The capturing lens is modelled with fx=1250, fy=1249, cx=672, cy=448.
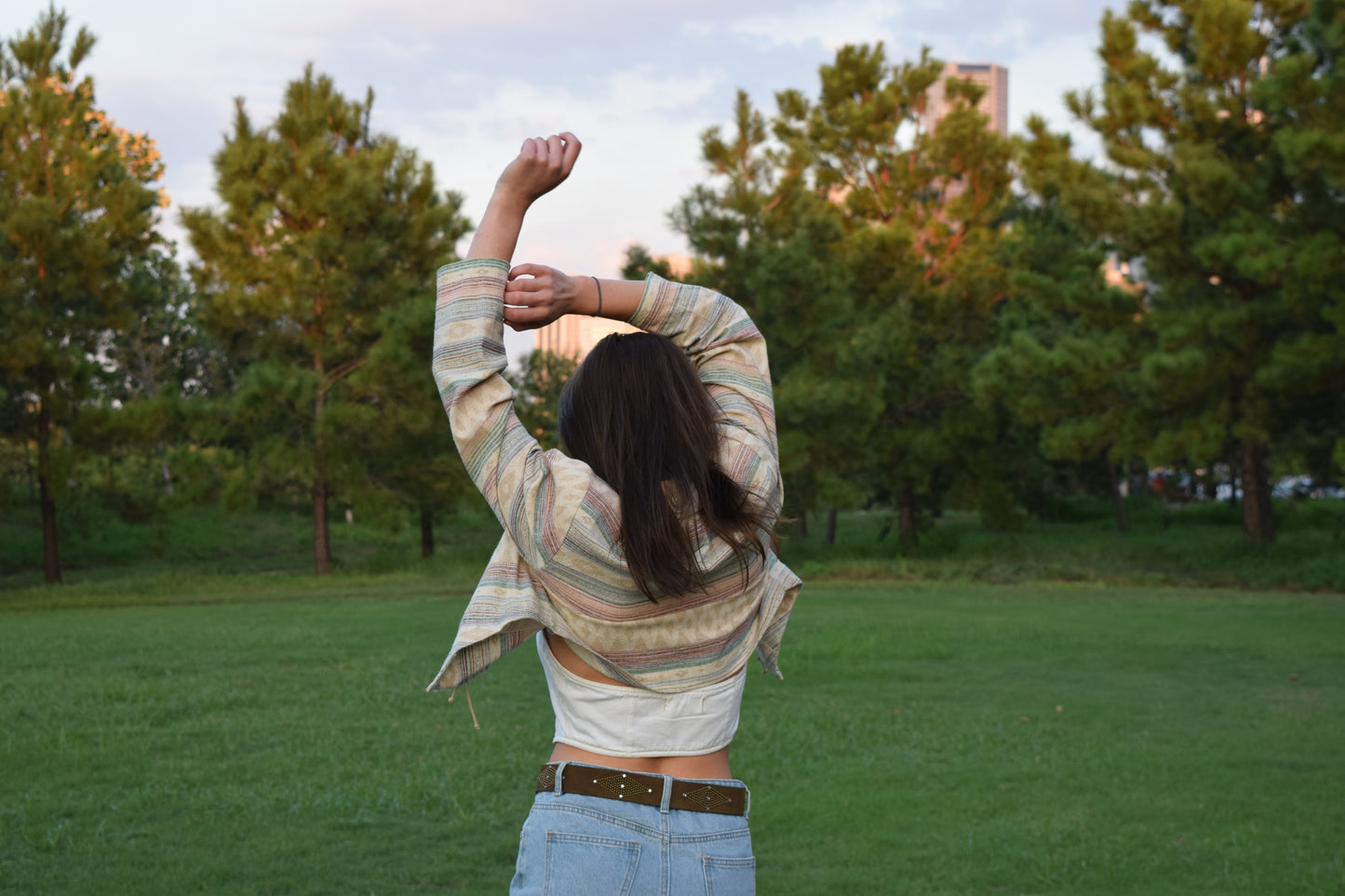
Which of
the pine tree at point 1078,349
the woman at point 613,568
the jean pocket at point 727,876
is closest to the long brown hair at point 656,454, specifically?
the woman at point 613,568

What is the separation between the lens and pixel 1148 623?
42.5 ft

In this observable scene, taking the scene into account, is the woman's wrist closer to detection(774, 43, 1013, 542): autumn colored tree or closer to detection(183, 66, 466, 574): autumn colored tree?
detection(183, 66, 466, 574): autumn colored tree

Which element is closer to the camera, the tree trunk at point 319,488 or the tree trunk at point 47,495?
the tree trunk at point 47,495

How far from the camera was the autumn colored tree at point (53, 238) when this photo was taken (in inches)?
727

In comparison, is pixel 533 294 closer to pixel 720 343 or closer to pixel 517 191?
pixel 517 191

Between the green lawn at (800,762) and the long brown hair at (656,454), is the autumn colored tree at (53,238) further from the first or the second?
the long brown hair at (656,454)

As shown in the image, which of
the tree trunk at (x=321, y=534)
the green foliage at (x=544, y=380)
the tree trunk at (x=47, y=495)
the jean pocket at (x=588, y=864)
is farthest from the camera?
the green foliage at (x=544, y=380)

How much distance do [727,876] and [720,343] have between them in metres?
0.78

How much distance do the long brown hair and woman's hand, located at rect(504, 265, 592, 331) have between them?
0.30 ft

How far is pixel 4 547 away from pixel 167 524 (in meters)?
4.50

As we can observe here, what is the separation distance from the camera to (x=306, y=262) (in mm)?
20156

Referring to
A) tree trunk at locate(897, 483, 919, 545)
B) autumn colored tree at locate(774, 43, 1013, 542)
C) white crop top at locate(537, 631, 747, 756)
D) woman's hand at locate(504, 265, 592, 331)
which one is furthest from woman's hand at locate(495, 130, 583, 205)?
tree trunk at locate(897, 483, 919, 545)

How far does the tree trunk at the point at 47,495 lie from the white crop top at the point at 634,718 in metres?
19.5

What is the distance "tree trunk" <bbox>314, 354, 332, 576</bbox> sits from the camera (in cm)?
2061
